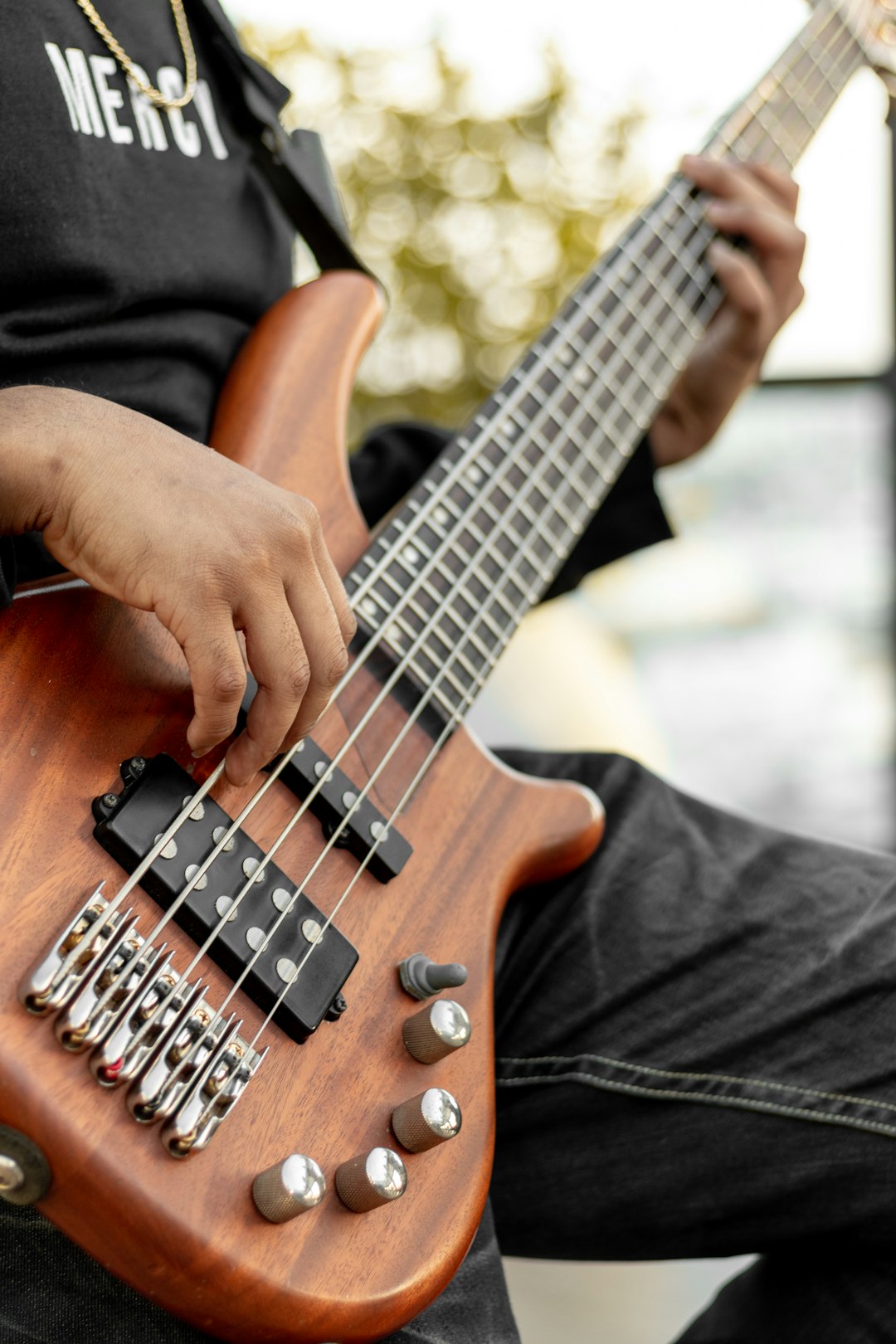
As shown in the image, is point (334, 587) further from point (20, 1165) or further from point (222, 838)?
point (20, 1165)

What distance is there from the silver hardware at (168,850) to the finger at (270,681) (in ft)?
0.16

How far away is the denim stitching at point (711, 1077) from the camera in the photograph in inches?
27.9

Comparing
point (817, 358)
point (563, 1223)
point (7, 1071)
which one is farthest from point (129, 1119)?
point (817, 358)

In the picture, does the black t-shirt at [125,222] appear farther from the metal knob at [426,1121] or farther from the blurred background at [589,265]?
the blurred background at [589,265]

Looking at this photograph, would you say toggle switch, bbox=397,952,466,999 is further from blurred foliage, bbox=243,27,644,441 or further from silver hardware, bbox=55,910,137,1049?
blurred foliage, bbox=243,27,644,441

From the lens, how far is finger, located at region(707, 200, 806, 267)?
3.42ft

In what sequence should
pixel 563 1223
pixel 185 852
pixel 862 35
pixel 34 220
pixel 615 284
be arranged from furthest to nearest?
pixel 862 35 < pixel 615 284 < pixel 563 1223 < pixel 34 220 < pixel 185 852

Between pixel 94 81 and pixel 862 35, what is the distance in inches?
35.9

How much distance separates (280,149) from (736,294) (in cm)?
45

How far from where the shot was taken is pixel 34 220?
0.66m

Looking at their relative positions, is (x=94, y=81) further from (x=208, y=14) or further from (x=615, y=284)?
(x=615, y=284)

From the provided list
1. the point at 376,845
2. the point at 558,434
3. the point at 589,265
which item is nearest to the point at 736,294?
the point at 558,434

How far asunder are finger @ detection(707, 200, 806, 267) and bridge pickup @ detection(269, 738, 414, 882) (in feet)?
2.35

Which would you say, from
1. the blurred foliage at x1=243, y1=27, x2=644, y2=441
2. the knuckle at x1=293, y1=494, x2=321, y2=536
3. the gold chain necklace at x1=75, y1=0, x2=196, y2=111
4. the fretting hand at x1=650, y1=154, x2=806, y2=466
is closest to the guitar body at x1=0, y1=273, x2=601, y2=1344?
the knuckle at x1=293, y1=494, x2=321, y2=536
